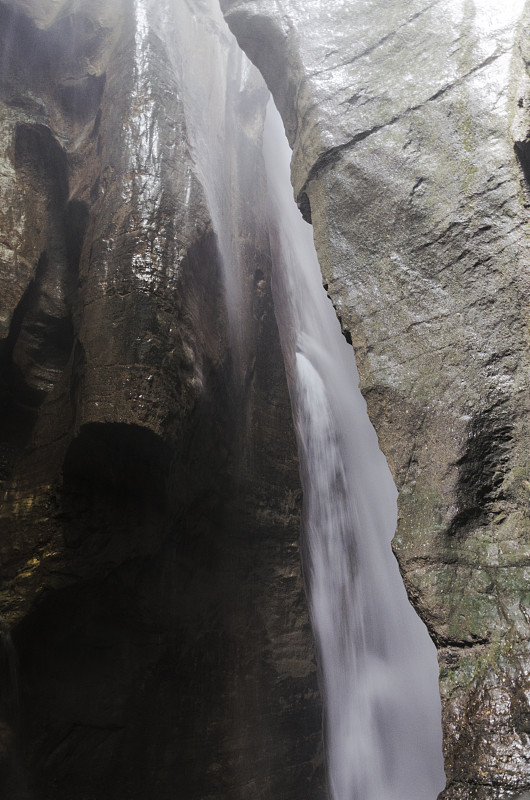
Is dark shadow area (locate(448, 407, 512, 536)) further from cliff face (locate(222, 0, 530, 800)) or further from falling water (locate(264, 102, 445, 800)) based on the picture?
falling water (locate(264, 102, 445, 800))

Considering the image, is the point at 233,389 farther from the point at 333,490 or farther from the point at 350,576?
the point at 350,576

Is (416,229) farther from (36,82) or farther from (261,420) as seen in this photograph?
(36,82)

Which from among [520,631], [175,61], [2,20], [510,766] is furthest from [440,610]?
[2,20]

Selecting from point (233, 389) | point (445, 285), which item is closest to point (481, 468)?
point (445, 285)

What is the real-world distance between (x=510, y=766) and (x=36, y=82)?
569 centimetres

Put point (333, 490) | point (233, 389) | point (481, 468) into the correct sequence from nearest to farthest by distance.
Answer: point (481, 468) < point (233, 389) < point (333, 490)

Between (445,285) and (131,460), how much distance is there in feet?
6.33

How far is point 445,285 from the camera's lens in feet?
8.59

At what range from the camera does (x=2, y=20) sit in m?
4.78

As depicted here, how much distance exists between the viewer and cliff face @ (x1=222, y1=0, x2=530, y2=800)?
1.99 m

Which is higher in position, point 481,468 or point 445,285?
point 445,285

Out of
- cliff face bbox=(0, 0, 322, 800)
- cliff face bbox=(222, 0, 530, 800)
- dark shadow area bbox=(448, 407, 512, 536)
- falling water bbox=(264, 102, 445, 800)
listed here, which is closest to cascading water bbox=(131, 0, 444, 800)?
falling water bbox=(264, 102, 445, 800)

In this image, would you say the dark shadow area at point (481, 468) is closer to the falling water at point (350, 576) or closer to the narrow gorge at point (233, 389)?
the narrow gorge at point (233, 389)

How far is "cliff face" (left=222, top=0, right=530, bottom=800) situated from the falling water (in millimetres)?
2918
